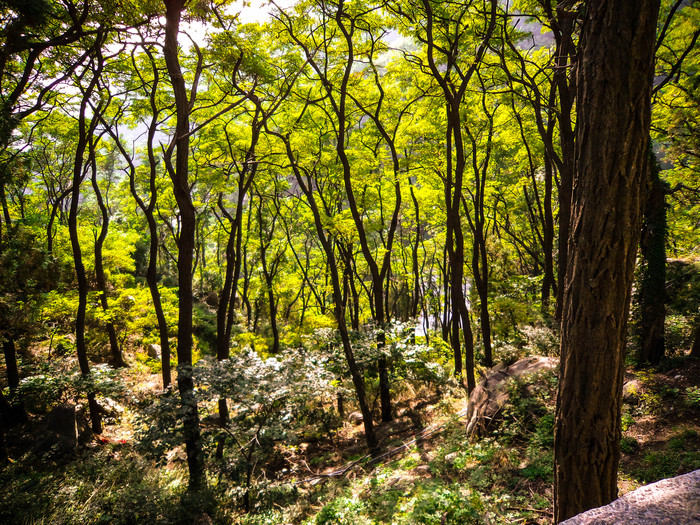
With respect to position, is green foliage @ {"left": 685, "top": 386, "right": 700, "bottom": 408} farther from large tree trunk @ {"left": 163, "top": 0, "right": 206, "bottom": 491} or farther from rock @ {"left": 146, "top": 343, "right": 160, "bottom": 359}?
rock @ {"left": 146, "top": 343, "right": 160, "bottom": 359}

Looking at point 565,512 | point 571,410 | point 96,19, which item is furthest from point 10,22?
point 565,512

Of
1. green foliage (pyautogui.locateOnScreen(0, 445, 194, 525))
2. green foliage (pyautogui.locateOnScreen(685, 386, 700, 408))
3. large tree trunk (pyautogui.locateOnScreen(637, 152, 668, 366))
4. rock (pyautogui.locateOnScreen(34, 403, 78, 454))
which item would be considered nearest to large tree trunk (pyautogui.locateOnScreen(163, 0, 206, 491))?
green foliage (pyautogui.locateOnScreen(0, 445, 194, 525))

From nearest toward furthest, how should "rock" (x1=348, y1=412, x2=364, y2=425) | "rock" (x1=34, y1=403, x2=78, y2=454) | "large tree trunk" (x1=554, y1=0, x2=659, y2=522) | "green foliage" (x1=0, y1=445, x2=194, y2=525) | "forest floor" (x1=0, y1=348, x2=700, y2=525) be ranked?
"large tree trunk" (x1=554, y1=0, x2=659, y2=522) < "forest floor" (x1=0, y1=348, x2=700, y2=525) < "green foliage" (x1=0, y1=445, x2=194, y2=525) < "rock" (x1=34, y1=403, x2=78, y2=454) < "rock" (x1=348, y1=412, x2=364, y2=425)

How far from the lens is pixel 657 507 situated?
53.9 inches

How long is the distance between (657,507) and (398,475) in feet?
17.4

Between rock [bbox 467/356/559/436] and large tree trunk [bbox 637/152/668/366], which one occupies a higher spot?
large tree trunk [bbox 637/152/668/366]

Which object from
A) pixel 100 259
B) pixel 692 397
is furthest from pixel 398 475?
pixel 100 259

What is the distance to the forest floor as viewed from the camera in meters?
4.03

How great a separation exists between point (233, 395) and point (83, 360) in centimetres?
561

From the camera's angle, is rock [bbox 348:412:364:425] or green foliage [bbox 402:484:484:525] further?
rock [bbox 348:412:364:425]

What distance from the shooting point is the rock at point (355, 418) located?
10739mm

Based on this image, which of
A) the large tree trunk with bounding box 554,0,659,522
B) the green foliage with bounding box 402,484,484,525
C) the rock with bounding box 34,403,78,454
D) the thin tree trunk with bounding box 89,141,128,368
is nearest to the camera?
the large tree trunk with bounding box 554,0,659,522

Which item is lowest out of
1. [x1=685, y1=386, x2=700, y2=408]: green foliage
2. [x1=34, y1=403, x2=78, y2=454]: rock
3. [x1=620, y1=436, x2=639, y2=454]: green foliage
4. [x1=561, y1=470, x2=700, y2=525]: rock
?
[x1=34, y1=403, x2=78, y2=454]: rock

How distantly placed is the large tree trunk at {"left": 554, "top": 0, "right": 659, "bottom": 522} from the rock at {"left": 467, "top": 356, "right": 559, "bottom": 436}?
134 inches
